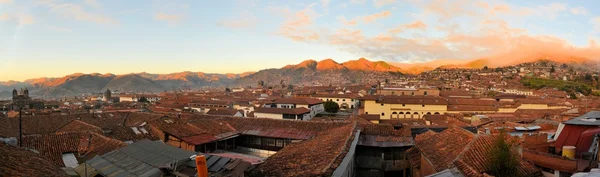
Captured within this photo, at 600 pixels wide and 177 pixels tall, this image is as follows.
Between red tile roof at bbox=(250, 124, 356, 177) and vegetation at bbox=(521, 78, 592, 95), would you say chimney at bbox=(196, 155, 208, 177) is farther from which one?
vegetation at bbox=(521, 78, 592, 95)

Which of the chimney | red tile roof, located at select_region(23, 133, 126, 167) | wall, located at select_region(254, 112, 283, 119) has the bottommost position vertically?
wall, located at select_region(254, 112, 283, 119)

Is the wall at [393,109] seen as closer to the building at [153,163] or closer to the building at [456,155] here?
the building at [456,155]

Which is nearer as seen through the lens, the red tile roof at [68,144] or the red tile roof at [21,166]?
the red tile roof at [21,166]

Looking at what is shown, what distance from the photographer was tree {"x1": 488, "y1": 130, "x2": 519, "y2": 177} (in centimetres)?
1009

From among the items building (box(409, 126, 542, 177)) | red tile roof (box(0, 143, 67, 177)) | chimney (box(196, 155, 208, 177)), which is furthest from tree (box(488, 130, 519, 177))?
red tile roof (box(0, 143, 67, 177))

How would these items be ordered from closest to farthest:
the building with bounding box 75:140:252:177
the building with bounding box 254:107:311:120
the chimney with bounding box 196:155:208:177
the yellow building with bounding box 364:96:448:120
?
the chimney with bounding box 196:155:208:177 → the building with bounding box 75:140:252:177 → the building with bounding box 254:107:311:120 → the yellow building with bounding box 364:96:448:120

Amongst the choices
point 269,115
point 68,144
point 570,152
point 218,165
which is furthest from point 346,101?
point 218,165

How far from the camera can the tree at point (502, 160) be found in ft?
33.1

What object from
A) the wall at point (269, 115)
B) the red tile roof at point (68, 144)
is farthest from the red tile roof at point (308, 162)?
the wall at point (269, 115)

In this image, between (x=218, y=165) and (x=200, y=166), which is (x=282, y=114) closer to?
(x=218, y=165)

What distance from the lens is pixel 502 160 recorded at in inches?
400

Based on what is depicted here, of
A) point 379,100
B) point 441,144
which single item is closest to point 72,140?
point 441,144

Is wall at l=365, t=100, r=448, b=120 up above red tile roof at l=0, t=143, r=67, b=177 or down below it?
below

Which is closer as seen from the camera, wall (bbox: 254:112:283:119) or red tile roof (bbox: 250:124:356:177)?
red tile roof (bbox: 250:124:356:177)
